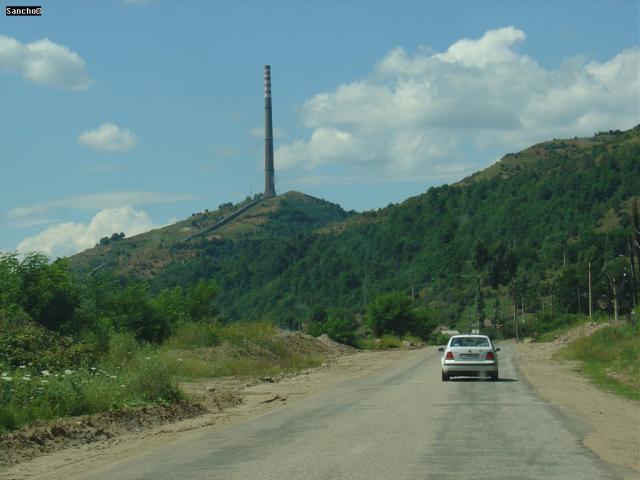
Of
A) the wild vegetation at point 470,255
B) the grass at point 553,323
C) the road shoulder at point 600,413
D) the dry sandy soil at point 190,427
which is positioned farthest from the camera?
the wild vegetation at point 470,255

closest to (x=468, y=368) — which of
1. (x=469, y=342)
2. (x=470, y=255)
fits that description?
Result: (x=469, y=342)

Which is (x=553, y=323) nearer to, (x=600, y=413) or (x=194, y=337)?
(x=194, y=337)

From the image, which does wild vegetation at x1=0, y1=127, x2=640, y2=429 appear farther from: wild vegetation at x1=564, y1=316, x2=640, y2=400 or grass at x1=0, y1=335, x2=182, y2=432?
wild vegetation at x1=564, y1=316, x2=640, y2=400

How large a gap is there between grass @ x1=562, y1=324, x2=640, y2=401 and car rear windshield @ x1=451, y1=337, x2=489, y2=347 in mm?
3998

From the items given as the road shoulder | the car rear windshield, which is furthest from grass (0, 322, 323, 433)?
the road shoulder

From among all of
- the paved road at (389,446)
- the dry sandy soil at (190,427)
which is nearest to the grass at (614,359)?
the dry sandy soil at (190,427)

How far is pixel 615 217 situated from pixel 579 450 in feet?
442

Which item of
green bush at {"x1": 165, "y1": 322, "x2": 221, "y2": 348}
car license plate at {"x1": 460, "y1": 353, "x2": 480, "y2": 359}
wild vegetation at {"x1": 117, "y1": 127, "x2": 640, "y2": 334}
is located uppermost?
wild vegetation at {"x1": 117, "y1": 127, "x2": 640, "y2": 334}

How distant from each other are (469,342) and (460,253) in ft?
419

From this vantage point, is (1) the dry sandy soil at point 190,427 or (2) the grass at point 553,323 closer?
(1) the dry sandy soil at point 190,427

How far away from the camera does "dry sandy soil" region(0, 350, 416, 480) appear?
12633mm

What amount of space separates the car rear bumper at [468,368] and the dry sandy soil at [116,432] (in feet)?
15.2

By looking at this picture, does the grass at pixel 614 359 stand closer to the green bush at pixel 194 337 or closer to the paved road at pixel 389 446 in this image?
the paved road at pixel 389 446

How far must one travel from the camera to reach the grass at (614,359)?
28078mm
